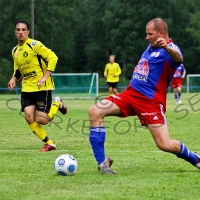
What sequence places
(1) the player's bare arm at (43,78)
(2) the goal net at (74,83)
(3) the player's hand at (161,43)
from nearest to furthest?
(3) the player's hand at (161,43) < (1) the player's bare arm at (43,78) < (2) the goal net at (74,83)

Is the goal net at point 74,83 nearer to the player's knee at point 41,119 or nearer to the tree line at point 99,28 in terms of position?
the tree line at point 99,28

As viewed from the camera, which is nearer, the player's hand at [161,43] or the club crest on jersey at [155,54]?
the player's hand at [161,43]

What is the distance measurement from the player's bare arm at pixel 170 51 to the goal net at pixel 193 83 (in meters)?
43.0

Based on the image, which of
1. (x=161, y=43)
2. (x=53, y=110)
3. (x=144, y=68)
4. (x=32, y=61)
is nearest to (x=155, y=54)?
(x=144, y=68)

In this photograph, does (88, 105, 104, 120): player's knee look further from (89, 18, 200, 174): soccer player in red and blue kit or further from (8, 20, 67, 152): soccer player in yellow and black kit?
(8, 20, 67, 152): soccer player in yellow and black kit

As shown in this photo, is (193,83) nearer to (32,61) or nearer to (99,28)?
(99,28)

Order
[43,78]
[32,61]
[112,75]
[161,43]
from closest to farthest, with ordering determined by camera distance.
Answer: [161,43]
[43,78]
[32,61]
[112,75]

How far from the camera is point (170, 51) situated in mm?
7312

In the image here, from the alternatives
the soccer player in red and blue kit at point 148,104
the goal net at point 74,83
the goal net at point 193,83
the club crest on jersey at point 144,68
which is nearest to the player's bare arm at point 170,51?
the soccer player in red and blue kit at point 148,104

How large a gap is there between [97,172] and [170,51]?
1.74 metres

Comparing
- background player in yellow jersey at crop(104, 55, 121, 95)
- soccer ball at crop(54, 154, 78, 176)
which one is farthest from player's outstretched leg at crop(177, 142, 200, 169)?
background player in yellow jersey at crop(104, 55, 121, 95)

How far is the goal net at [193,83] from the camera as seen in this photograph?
50.4 metres

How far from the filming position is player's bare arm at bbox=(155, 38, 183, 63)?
7176mm

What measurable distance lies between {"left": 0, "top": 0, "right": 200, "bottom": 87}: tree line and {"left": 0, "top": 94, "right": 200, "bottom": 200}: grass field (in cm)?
5019
